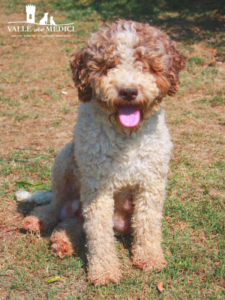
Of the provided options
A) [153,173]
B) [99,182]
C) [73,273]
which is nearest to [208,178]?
[153,173]

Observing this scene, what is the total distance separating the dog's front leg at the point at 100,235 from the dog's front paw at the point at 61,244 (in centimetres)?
31

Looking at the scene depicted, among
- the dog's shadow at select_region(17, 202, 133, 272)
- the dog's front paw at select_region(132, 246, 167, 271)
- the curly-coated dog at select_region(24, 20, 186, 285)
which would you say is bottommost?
the dog's shadow at select_region(17, 202, 133, 272)

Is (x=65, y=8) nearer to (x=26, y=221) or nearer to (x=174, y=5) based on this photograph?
(x=174, y=5)

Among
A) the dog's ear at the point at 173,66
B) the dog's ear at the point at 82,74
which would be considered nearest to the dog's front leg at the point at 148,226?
the dog's ear at the point at 173,66

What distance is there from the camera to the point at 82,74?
8.57 ft

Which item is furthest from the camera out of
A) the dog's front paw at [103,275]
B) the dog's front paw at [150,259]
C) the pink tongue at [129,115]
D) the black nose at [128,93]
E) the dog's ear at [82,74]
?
the dog's front paw at [150,259]

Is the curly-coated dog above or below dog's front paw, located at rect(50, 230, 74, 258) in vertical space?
above

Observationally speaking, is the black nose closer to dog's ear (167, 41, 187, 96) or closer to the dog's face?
the dog's face

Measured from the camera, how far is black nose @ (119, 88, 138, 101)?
2.37m

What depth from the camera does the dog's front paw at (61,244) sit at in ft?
10.1

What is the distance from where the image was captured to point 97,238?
2.84 meters

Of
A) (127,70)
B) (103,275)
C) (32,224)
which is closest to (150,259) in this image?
(103,275)

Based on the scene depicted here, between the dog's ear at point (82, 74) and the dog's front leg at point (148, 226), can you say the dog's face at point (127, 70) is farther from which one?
the dog's front leg at point (148, 226)

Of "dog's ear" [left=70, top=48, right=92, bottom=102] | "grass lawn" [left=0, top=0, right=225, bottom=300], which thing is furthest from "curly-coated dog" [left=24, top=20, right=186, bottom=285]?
"grass lawn" [left=0, top=0, right=225, bottom=300]
